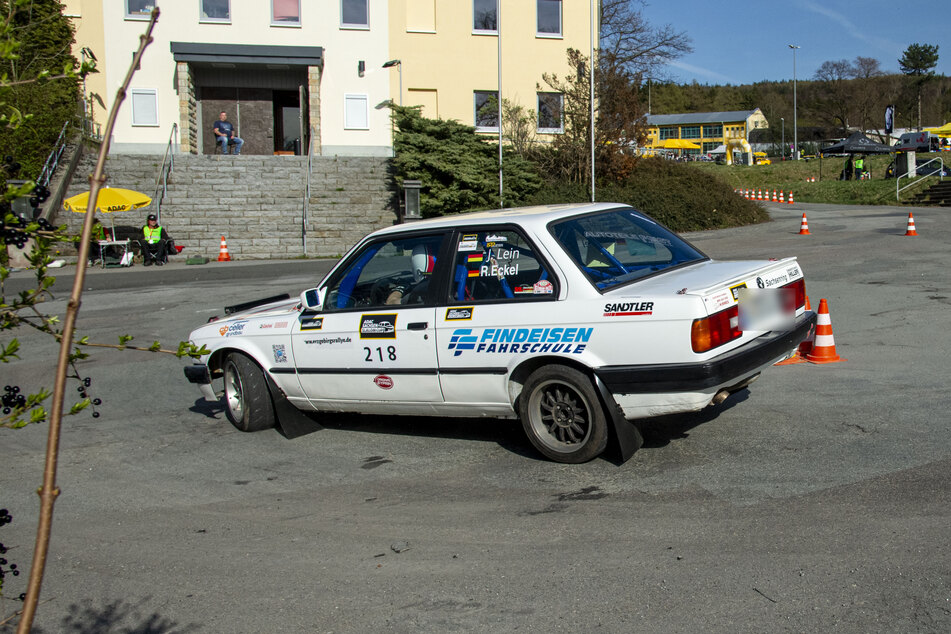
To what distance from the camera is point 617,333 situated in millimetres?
5410

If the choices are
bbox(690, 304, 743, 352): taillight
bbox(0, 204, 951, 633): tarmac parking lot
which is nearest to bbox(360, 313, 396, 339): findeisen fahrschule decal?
bbox(0, 204, 951, 633): tarmac parking lot

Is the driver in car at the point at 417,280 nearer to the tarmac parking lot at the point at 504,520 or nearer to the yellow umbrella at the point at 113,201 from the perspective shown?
the tarmac parking lot at the point at 504,520

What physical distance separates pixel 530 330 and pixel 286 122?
106 feet

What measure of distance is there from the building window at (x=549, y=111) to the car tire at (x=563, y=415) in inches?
1169

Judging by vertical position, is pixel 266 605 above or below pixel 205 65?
below

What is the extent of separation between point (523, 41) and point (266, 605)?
33527 millimetres

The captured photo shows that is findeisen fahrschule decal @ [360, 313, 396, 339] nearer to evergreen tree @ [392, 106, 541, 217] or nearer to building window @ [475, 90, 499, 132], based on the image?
evergreen tree @ [392, 106, 541, 217]

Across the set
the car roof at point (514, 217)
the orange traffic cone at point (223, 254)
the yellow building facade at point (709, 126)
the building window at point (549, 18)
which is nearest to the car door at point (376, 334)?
the car roof at point (514, 217)

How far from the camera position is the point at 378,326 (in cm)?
637

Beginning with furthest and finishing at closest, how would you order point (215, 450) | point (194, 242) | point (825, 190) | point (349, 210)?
1. point (825, 190)
2. point (349, 210)
3. point (194, 242)
4. point (215, 450)

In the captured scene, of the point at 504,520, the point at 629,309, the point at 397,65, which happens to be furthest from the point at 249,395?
the point at 397,65

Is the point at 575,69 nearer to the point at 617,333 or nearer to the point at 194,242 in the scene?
the point at 194,242

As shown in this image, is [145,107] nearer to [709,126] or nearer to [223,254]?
[223,254]

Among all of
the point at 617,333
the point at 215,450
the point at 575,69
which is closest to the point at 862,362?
the point at 617,333
